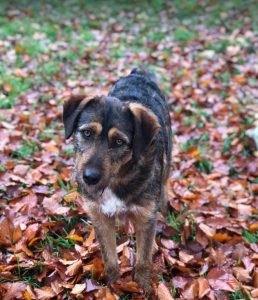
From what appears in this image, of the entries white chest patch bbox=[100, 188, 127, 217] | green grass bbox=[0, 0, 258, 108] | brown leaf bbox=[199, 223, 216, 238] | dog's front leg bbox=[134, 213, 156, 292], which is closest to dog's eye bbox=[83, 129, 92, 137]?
white chest patch bbox=[100, 188, 127, 217]

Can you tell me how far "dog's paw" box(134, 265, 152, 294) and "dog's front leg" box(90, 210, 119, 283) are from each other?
198 millimetres

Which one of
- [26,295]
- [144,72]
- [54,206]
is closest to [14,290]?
[26,295]

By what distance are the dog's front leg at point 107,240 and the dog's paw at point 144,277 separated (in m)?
0.20

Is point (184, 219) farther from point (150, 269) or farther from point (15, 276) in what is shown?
point (15, 276)

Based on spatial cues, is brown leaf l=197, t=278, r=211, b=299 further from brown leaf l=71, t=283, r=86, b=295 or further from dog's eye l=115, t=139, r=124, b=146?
dog's eye l=115, t=139, r=124, b=146

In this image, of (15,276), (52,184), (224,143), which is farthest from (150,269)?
(224,143)

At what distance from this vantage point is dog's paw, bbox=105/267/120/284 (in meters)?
3.86

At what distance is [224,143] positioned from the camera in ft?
22.0

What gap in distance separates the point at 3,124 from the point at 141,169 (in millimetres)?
3626

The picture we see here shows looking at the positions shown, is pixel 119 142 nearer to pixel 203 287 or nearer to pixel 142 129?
pixel 142 129

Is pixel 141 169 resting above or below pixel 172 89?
above

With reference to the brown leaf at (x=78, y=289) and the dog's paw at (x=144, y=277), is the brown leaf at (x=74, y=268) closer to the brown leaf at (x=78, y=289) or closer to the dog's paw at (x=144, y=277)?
the brown leaf at (x=78, y=289)

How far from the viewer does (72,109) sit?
3.57 meters

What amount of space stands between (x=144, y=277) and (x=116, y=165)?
120 cm
